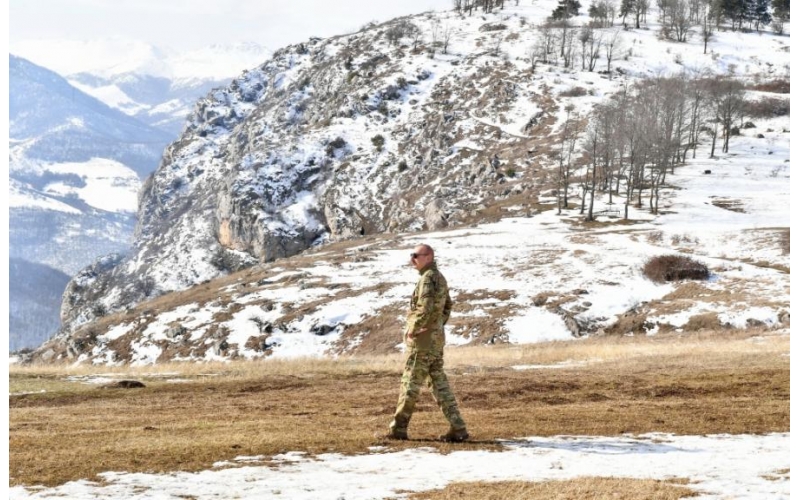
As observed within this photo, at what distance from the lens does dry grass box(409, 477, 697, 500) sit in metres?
10.4

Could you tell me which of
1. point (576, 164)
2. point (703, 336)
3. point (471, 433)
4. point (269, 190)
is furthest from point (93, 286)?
point (471, 433)

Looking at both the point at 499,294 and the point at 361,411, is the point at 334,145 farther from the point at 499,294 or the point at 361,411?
the point at 361,411

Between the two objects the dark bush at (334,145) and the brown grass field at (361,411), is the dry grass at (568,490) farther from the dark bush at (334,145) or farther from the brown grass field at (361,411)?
the dark bush at (334,145)

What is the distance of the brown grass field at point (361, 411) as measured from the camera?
12.8 metres

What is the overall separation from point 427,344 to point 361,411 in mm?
5383

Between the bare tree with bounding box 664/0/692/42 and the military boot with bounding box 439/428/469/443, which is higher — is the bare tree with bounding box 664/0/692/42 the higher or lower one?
the higher one

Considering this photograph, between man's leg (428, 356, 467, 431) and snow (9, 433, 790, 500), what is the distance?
2.36 feet

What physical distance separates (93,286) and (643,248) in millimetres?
129539

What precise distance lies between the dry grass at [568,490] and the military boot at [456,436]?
2916mm

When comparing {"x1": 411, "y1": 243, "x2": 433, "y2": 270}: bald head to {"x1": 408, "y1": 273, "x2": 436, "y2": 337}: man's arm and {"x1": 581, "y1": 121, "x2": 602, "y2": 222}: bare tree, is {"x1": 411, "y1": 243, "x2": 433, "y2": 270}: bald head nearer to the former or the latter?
{"x1": 408, "y1": 273, "x2": 436, "y2": 337}: man's arm

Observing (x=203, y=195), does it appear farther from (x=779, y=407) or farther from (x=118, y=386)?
(x=779, y=407)

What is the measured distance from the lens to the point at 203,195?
621ft

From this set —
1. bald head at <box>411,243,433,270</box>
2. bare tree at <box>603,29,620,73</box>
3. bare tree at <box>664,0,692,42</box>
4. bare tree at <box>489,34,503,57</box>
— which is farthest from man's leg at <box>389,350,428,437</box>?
bare tree at <box>664,0,692,42</box>

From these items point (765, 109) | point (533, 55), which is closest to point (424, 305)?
point (765, 109)
